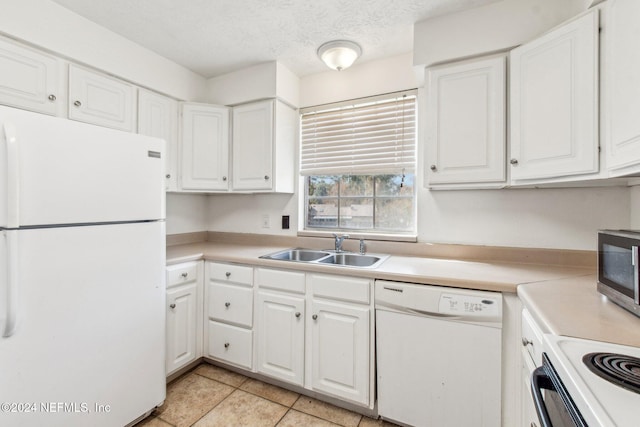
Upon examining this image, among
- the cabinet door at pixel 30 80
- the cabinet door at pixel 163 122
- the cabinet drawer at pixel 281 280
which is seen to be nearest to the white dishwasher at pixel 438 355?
the cabinet drawer at pixel 281 280

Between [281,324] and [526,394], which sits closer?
[526,394]

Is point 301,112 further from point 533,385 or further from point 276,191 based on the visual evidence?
point 533,385

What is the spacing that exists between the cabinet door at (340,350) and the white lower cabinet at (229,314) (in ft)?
1.68

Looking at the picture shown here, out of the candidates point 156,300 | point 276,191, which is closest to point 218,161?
point 276,191

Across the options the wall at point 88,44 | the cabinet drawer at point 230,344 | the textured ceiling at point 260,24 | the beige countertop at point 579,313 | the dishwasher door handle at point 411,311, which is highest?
the textured ceiling at point 260,24

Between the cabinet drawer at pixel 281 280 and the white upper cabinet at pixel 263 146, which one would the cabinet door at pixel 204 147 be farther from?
the cabinet drawer at pixel 281 280

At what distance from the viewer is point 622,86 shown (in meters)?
1.05

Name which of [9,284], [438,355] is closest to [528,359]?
[438,355]

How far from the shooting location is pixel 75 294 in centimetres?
128

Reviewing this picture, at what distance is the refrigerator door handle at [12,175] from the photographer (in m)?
1.06

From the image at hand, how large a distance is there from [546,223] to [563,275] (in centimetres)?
38

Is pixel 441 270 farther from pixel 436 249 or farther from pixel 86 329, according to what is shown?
pixel 86 329

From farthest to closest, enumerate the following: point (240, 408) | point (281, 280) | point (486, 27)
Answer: point (281, 280) → point (240, 408) → point (486, 27)

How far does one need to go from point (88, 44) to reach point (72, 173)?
1054mm
